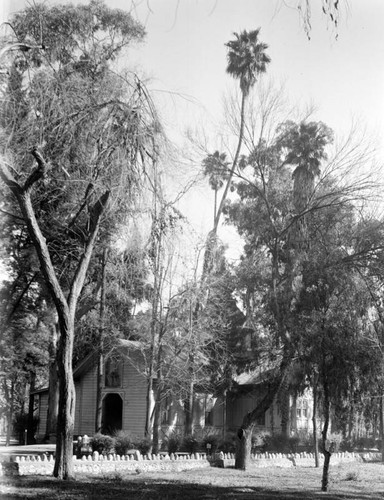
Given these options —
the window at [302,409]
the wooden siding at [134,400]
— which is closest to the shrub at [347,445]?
the window at [302,409]

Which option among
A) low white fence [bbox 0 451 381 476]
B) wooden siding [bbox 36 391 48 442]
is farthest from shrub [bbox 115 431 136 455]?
wooden siding [bbox 36 391 48 442]

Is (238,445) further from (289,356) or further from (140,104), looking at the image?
(140,104)

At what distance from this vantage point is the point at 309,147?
25.6m

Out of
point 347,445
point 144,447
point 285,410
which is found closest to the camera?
point 144,447

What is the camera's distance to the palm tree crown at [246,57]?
2892cm

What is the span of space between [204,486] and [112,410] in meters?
23.2

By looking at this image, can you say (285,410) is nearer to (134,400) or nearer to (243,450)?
(134,400)

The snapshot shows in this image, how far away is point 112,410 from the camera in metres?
36.3

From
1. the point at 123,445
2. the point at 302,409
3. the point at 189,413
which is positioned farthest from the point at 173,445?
the point at 302,409

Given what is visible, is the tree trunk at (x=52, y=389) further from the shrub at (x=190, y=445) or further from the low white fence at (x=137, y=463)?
the low white fence at (x=137, y=463)

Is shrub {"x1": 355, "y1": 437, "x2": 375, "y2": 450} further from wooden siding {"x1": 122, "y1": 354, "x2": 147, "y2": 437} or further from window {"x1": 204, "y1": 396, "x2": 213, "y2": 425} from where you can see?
wooden siding {"x1": 122, "y1": 354, "x2": 147, "y2": 437}

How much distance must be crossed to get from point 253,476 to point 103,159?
1014 centimetres

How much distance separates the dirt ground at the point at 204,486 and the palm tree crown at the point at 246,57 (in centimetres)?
1681

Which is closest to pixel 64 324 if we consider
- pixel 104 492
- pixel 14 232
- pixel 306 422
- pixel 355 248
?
pixel 104 492
